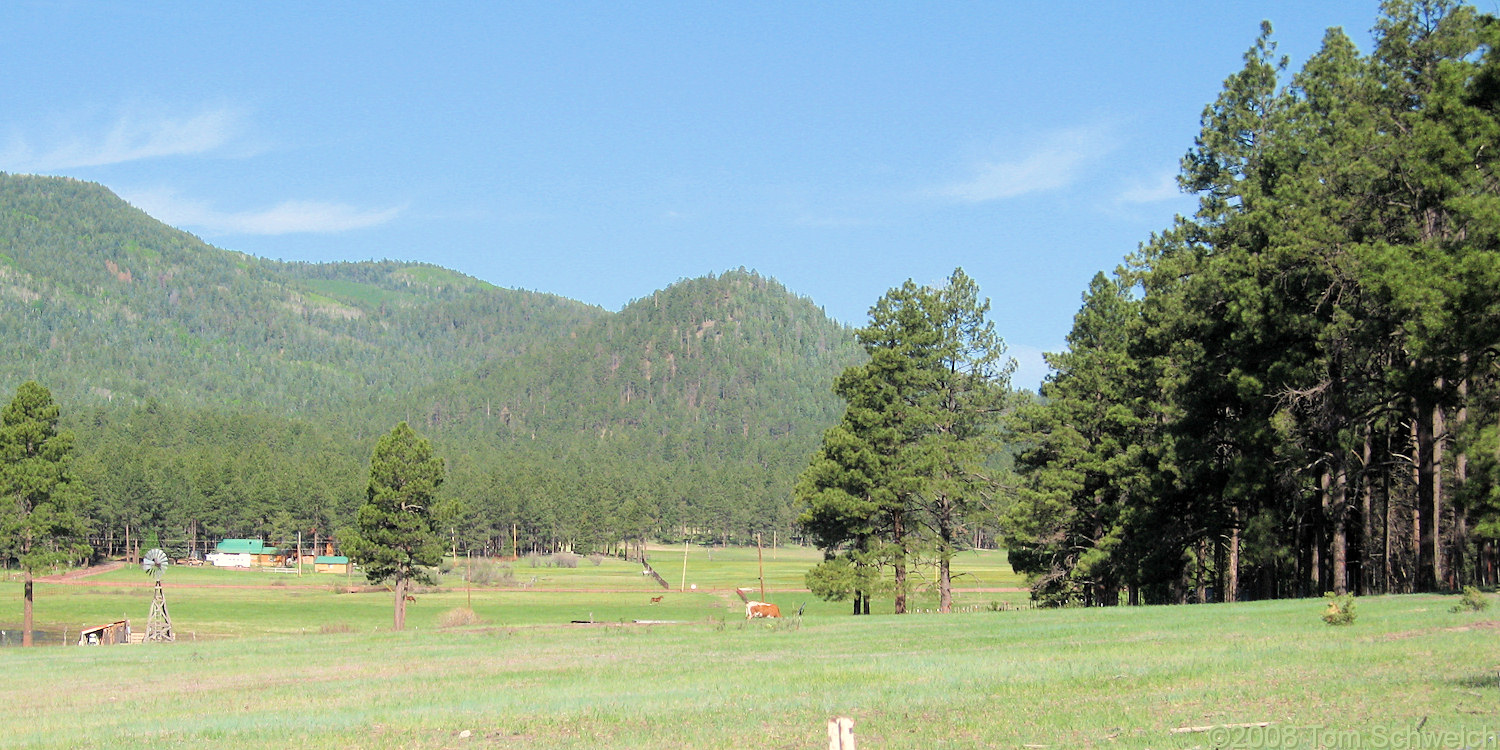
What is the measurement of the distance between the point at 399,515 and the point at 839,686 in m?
38.5

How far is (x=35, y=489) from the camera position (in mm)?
49062

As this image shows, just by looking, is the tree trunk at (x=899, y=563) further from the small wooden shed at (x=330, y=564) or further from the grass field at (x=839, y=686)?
the small wooden shed at (x=330, y=564)

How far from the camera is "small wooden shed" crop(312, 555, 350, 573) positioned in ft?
438

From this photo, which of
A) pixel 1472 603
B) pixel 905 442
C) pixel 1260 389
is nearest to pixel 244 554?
pixel 905 442

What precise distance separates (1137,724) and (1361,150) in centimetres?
2362

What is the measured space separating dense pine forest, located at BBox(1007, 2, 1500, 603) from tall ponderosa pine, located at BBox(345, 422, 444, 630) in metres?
27.1

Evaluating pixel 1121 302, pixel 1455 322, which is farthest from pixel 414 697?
pixel 1121 302

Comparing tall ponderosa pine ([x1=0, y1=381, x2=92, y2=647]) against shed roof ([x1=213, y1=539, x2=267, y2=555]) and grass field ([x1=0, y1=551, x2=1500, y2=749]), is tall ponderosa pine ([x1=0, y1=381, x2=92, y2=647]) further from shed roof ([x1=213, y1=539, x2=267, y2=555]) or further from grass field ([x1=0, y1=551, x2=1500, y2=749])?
shed roof ([x1=213, y1=539, x2=267, y2=555])

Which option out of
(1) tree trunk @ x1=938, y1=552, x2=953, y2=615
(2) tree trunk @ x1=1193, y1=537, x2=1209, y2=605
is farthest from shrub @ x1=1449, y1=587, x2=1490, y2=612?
(1) tree trunk @ x1=938, y1=552, x2=953, y2=615

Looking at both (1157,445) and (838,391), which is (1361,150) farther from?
(838,391)

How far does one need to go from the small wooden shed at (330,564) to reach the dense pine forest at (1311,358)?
10521cm

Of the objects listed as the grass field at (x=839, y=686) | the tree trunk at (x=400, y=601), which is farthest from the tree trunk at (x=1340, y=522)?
the tree trunk at (x=400, y=601)

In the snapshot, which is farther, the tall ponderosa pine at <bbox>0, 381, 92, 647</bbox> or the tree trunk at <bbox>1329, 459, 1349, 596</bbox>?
the tall ponderosa pine at <bbox>0, 381, 92, 647</bbox>

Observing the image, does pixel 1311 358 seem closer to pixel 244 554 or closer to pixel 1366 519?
pixel 1366 519
